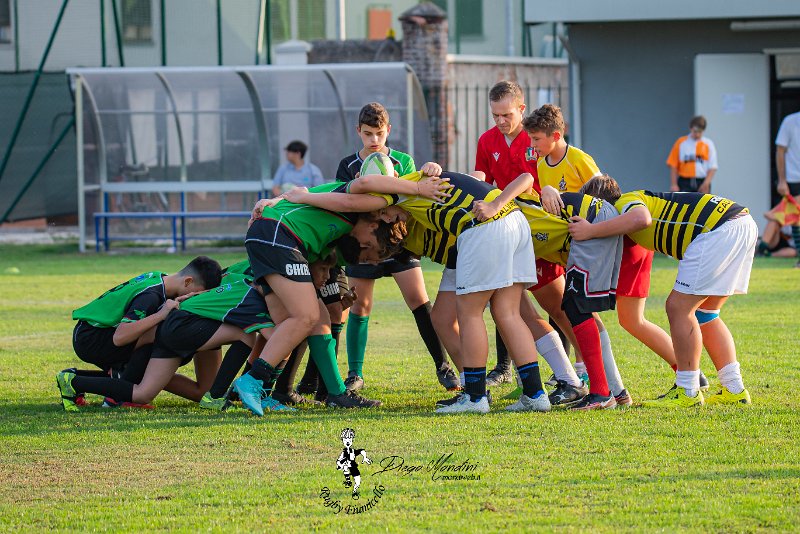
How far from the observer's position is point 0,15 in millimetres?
23734

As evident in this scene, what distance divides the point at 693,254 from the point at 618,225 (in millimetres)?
457

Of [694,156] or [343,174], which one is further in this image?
[694,156]

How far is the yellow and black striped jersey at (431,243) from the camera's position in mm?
6844

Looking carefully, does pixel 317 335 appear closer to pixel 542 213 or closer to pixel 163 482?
pixel 542 213

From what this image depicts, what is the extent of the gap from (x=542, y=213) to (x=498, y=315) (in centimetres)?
63

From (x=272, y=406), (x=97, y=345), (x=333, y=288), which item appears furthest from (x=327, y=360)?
(x=97, y=345)

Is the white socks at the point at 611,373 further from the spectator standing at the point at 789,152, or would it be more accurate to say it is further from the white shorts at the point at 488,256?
the spectator standing at the point at 789,152

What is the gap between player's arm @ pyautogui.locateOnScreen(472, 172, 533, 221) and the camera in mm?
6465

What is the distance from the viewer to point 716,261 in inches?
257

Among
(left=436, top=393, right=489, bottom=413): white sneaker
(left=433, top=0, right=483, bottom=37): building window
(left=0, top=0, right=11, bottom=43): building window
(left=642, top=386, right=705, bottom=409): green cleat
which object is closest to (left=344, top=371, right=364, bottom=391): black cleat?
(left=436, top=393, right=489, bottom=413): white sneaker

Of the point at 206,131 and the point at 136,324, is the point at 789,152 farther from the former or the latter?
the point at 136,324

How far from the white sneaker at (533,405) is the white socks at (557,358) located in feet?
0.79

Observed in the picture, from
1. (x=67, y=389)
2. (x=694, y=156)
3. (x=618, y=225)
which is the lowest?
(x=67, y=389)

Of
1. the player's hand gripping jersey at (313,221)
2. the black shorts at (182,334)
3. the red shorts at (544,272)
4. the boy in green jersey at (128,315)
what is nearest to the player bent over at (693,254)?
the red shorts at (544,272)
